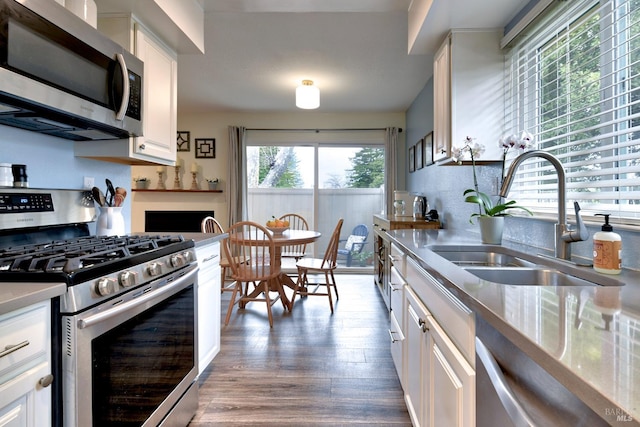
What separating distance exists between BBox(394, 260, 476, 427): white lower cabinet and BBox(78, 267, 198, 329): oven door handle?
109cm

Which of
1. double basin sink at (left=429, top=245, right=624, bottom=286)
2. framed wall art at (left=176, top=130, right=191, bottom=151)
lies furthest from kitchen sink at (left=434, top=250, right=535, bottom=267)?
framed wall art at (left=176, top=130, right=191, bottom=151)

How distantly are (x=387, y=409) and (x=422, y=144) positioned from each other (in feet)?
9.97

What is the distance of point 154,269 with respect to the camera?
132cm

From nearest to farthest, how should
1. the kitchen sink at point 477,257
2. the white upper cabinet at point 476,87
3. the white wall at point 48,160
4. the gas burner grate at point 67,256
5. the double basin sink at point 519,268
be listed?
the gas burner grate at point 67,256 < the double basin sink at point 519,268 < the white wall at point 48,160 < the kitchen sink at point 477,257 < the white upper cabinet at point 476,87

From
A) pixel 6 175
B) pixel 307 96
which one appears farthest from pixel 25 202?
pixel 307 96

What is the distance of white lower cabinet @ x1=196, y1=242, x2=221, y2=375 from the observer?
75.0 inches

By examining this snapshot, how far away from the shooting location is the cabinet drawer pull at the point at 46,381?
875 mm

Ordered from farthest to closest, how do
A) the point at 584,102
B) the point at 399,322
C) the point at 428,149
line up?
1. the point at 428,149
2. the point at 399,322
3. the point at 584,102

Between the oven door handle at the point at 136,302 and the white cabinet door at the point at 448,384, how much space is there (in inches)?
42.9

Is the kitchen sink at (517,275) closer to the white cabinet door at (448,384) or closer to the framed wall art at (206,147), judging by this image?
the white cabinet door at (448,384)

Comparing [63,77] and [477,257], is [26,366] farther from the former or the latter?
[477,257]

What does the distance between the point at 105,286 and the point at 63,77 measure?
89 cm

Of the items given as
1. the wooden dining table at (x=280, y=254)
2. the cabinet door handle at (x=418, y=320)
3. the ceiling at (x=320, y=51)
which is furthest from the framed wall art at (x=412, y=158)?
the cabinet door handle at (x=418, y=320)

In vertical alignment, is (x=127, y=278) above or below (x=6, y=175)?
below
